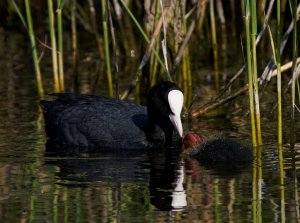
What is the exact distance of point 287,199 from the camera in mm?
6258

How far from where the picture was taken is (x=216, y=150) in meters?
7.68

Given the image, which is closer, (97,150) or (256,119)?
(256,119)

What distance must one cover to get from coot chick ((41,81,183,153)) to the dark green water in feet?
0.67

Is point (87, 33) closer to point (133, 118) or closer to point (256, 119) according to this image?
point (133, 118)

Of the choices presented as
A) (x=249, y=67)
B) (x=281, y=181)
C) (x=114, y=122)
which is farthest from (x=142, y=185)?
(x=114, y=122)

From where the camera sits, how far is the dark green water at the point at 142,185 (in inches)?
234

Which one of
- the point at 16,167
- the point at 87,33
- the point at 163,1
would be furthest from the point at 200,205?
the point at 87,33

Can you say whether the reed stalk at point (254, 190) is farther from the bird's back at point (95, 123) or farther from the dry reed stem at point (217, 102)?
the bird's back at point (95, 123)

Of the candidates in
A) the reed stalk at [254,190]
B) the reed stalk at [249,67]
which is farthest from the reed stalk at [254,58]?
the reed stalk at [254,190]

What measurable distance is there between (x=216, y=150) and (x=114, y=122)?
3.84 feet

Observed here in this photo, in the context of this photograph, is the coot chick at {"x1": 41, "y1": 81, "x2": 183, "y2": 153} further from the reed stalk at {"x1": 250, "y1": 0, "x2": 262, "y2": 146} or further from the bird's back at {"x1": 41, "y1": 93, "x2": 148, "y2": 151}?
the reed stalk at {"x1": 250, "y1": 0, "x2": 262, "y2": 146}

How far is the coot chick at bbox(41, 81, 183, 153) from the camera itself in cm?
824

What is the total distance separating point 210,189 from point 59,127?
2.49 metres

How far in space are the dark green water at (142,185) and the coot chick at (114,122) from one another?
0.20 meters
